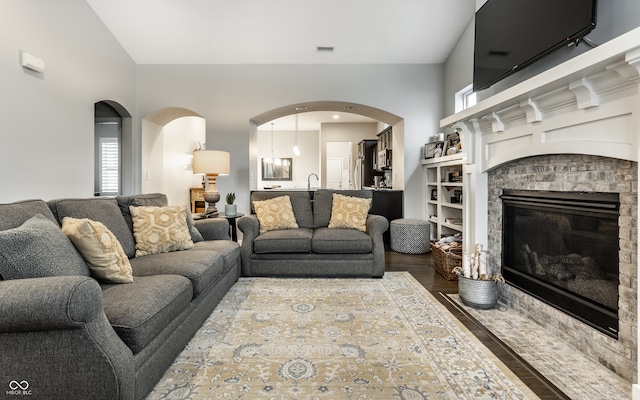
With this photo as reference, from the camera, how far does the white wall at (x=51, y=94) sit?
2.88 meters

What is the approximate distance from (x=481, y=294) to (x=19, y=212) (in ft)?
10.3

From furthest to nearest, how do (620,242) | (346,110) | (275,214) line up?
(346,110) → (275,214) → (620,242)

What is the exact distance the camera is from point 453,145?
4371 millimetres

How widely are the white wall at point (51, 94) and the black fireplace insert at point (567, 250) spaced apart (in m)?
4.33

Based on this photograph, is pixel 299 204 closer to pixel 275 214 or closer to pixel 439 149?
pixel 275 214

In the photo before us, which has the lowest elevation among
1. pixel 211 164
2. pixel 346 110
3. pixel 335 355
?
pixel 335 355

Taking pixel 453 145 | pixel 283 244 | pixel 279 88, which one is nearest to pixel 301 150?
pixel 279 88

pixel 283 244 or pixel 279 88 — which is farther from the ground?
pixel 279 88

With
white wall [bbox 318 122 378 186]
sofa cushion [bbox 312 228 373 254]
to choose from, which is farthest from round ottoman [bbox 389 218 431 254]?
white wall [bbox 318 122 378 186]

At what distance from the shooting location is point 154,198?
3061 millimetres

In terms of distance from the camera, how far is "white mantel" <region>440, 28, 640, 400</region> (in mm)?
1551

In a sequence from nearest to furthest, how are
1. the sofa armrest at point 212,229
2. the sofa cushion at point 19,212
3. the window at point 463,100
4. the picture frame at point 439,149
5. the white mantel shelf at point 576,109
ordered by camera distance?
1. the white mantel shelf at point 576,109
2. the sofa cushion at point 19,212
3. the sofa armrest at point 212,229
4. the window at point 463,100
5. the picture frame at point 439,149

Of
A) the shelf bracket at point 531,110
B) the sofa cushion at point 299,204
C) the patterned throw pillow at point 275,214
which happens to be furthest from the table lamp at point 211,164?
the shelf bracket at point 531,110

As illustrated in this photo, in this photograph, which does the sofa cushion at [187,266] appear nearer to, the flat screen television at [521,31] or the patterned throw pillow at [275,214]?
the patterned throw pillow at [275,214]
